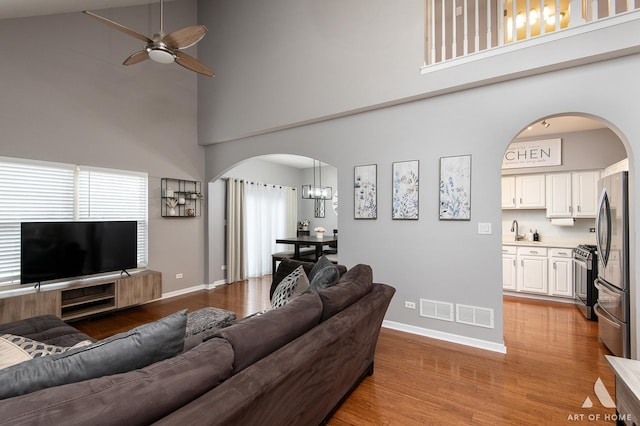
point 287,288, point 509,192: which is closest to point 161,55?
point 287,288

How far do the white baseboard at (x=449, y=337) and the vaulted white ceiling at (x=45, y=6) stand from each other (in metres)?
5.58

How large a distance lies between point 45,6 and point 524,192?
738 cm

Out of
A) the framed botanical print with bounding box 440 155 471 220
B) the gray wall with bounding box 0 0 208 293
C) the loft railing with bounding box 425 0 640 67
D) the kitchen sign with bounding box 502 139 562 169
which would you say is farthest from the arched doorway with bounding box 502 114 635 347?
the gray wall with bounding box 0 0 208 293

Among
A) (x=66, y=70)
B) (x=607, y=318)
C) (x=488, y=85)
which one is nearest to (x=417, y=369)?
(x=607, y=318)

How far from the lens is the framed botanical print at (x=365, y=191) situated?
3.84 meters

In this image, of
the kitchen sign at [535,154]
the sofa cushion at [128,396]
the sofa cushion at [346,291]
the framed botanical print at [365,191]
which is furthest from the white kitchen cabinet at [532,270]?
the sofa cushion at [128,396]

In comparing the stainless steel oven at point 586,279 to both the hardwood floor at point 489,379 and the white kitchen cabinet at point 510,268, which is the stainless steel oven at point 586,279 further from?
the white kitchen cabinet at point 510,268

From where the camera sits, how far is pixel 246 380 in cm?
120

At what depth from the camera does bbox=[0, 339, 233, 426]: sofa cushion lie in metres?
0.79

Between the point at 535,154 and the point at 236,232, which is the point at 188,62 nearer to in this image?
the point at 236,232

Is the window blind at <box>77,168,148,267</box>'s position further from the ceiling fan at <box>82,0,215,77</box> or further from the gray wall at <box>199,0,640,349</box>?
the ceiling fan at <box>82,0,215,77</box>

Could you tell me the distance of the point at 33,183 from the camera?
375 cm

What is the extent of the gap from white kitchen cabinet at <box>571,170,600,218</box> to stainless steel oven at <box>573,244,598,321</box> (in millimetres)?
834

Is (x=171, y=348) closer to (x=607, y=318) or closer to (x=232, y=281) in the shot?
(x=607, y=318)
